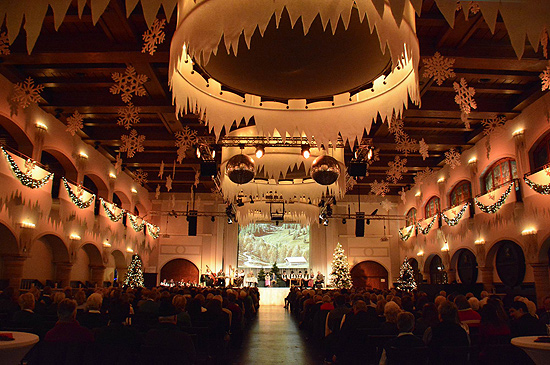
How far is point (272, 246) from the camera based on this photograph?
A: 31766 millimetres

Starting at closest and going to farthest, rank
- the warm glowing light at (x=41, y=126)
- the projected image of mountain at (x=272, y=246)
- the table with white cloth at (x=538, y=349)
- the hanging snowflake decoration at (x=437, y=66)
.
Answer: the table with white cloth at (x=538, y=349)
the hanging snowflake decoration at (x=437, y=66)
the warm glowing light at (x=41, y=126)
the projected image of mountain at (x=272, y=246)

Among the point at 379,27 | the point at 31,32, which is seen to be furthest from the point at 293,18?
the point at 31,32

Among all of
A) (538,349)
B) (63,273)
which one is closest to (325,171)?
(538,349)

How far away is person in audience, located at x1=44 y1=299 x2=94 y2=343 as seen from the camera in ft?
13.6

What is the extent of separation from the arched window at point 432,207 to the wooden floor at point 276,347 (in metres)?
13.1

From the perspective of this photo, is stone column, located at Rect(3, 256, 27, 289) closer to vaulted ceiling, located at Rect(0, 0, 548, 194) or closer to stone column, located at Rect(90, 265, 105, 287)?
vaulted ceiling, located at Rect(0, 0, 548, 194)

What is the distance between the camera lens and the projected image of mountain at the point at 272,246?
31484mm

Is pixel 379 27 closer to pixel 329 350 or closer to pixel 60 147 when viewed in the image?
pixel 329 350

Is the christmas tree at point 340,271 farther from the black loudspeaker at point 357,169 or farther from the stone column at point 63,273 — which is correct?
the stone column at point 63,273

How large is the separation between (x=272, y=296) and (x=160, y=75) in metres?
16.9

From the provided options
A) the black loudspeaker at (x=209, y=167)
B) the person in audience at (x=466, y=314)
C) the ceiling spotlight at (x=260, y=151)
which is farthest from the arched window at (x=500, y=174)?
the ceiling spotlight at (x=260, y=151)

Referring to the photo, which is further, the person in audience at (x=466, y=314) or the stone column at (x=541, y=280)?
the stone column at (x=541, y=280)

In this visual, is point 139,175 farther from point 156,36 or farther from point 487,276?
point 156,36

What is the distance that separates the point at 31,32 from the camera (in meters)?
2.37
